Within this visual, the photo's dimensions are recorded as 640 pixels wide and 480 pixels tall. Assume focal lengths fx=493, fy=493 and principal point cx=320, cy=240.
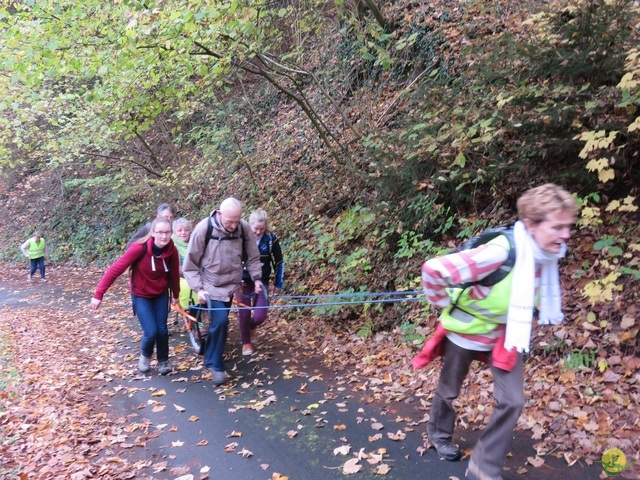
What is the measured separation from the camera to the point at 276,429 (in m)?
5.09

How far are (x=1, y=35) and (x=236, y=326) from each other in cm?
763

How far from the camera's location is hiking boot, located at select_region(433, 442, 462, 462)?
13.3 feet

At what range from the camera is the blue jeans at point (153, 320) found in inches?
270

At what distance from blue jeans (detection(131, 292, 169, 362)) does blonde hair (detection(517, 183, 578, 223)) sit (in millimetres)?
5304

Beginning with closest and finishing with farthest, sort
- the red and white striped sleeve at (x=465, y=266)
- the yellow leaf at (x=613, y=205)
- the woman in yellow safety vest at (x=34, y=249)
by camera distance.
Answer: the red and white striped sleeve at (x=465, y=266), the yellow leaf at (x=613, y=205), the woman in yellow safety vest at (x=34, y=249)

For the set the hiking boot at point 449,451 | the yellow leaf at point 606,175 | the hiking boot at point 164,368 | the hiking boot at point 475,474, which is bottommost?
the hiking boot at point 164,368

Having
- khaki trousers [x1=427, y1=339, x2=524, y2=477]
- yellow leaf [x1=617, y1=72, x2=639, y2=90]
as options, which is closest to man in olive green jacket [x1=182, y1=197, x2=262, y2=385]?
khaki trousers [x1=427, y1=339, x2=524, y2=477]

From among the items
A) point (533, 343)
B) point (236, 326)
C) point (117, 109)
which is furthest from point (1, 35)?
point (533, 343)

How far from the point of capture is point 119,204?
22.5 meters

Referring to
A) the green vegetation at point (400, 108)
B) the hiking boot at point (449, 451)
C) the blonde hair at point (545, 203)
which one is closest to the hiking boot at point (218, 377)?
the green vegetation at point (400, 108)

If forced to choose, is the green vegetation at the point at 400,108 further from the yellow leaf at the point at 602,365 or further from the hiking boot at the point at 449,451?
the hiking boot at the point at 449,451

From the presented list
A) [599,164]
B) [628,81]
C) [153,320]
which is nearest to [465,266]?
[599,164]

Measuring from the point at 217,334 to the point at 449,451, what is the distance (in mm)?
3406

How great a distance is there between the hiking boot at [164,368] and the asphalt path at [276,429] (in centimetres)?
9
